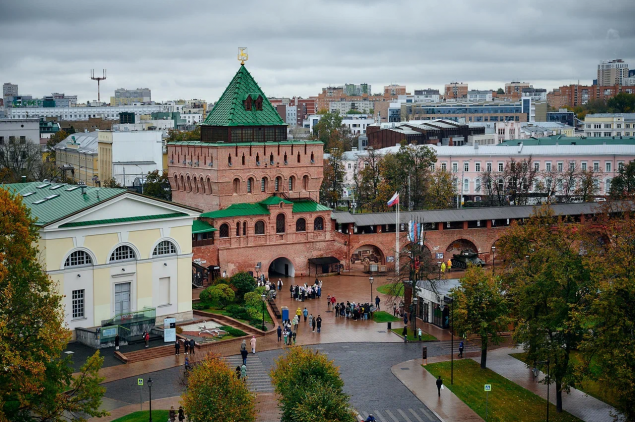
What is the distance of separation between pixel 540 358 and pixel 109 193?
2626 centimetres

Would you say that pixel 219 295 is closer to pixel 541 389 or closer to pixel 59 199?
pixel 59 199

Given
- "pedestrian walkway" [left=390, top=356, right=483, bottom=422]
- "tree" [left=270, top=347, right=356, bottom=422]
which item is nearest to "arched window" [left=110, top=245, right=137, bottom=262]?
"pedestrian walkway" [left=390, top=356, right=483, bottom=422]

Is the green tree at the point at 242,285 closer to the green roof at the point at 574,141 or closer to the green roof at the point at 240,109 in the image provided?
the green roof at the point at 240,109

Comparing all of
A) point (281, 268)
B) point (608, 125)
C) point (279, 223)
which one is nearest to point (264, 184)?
point (279, 223)

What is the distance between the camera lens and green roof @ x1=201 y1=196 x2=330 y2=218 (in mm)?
70500

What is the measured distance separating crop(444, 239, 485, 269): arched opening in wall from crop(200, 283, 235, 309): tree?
22745 millimetres

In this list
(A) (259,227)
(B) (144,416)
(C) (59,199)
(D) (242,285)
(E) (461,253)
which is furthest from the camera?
(E) (461,253)

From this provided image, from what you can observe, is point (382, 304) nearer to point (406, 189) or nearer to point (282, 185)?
point (282, 185)

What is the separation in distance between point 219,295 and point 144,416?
→ 20550 millimetres

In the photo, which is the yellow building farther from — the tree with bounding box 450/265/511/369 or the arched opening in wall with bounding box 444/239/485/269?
the arched opening in wall with bounding box 444/239/485/269

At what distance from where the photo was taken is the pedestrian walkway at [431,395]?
4081 cm

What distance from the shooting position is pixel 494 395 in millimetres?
43750

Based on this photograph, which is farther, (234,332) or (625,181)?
(625,181)

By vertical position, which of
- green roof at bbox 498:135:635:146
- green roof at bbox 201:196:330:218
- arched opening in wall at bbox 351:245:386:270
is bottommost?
arched opening in wall at bbox 351:245:386:270
